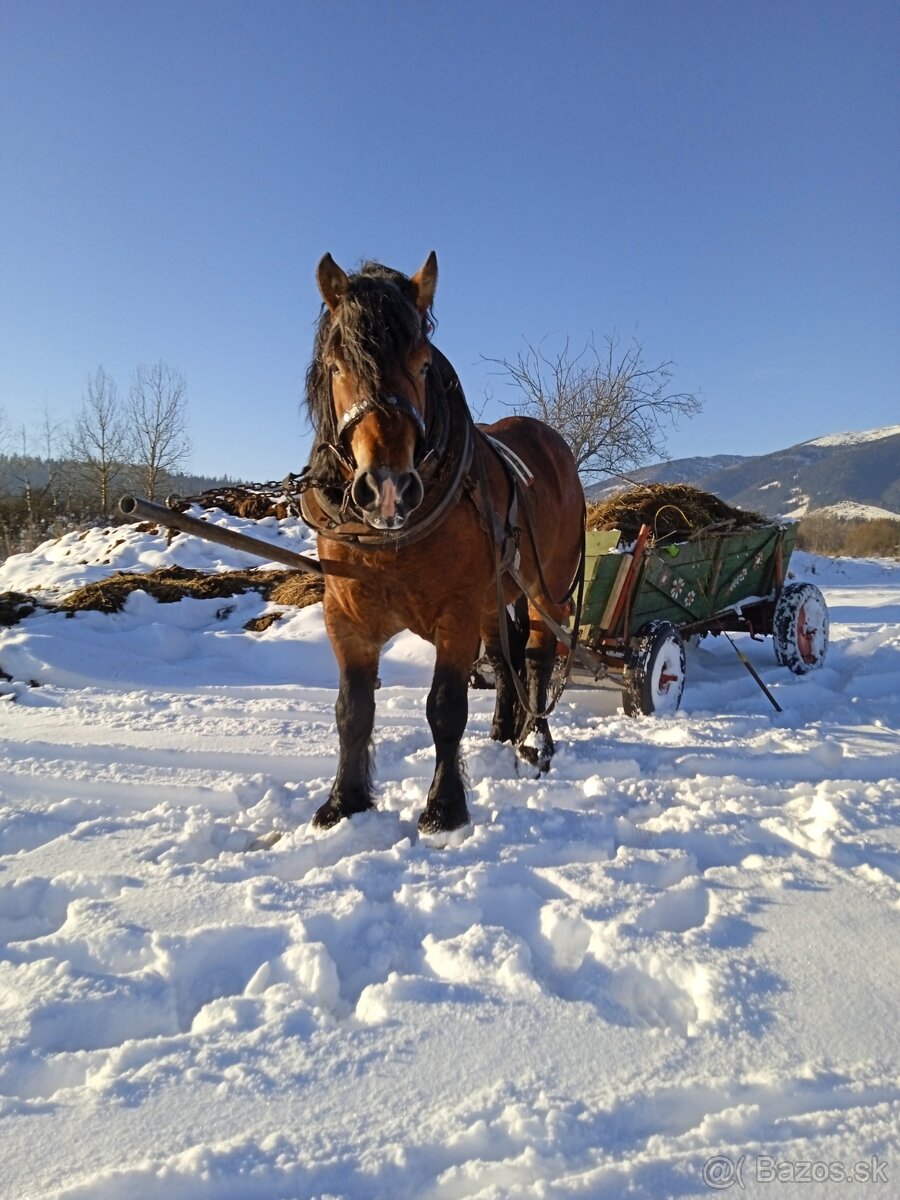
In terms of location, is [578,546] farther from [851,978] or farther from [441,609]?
[851,978]

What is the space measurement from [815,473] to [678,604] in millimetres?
134565

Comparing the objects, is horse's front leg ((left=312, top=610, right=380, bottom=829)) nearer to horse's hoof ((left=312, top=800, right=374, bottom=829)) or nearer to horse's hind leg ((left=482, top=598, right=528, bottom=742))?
horse's hoof ((left=312, top=800, right=374, bottom=829))

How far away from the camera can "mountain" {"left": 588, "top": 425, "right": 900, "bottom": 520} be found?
10723 cm

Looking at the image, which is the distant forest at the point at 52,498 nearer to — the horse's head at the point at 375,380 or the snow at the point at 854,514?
the horse's head at the point at 375,380

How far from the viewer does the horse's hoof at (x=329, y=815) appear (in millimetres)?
2738

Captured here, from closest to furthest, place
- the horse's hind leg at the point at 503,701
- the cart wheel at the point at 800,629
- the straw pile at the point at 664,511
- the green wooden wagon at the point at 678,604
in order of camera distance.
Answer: the horse's hind leg at the point at 503,701, the green wooden wagon at the point at 678,604, the cart wheel at the point at 800,629, the straw pile at the point at 664,511

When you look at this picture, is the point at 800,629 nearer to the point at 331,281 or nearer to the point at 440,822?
the point at 440,822

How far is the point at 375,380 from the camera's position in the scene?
2283 mm

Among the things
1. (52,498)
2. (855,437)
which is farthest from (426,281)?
(855,437)

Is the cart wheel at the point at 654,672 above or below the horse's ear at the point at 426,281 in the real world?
below

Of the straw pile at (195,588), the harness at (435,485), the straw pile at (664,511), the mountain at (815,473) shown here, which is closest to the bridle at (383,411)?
the harness at (435,485)

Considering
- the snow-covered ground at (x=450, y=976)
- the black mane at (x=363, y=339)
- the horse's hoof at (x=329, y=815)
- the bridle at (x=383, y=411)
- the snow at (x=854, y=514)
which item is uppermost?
the snow at (x=854, y=514)

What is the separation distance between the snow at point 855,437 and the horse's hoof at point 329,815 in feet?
515

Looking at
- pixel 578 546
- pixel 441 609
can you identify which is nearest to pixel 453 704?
pixel 441 609
